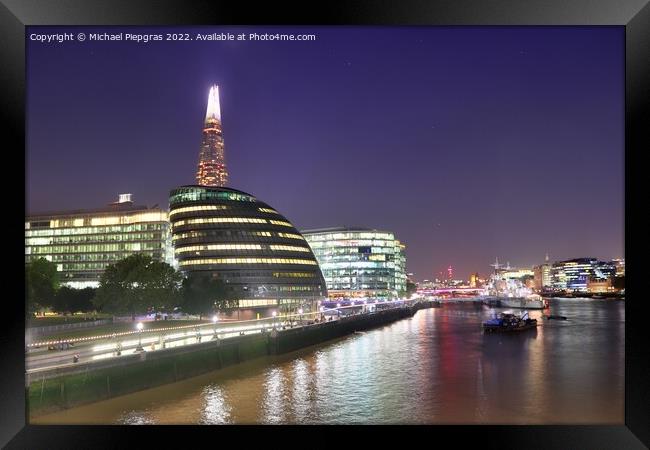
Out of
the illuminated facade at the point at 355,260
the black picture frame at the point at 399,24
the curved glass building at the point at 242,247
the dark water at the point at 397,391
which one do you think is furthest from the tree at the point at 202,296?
the illuminated facade at the point at 355,260

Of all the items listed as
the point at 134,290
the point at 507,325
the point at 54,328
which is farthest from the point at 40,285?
the point at 507,325

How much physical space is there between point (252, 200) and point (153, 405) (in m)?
37.2

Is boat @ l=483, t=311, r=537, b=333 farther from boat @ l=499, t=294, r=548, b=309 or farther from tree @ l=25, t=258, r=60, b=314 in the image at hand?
tree @ l=25, t=258, r=60, b=314

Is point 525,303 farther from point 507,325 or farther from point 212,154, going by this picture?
point 212,154

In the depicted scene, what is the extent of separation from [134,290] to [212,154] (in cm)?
9553

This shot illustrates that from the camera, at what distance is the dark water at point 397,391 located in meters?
11.0

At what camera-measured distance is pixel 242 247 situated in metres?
44.1

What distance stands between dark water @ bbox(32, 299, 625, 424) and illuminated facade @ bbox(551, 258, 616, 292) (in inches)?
2380

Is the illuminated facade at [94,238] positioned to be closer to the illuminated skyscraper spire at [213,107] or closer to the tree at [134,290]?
the tree at [134,290]

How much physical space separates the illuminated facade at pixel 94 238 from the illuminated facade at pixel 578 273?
2237 inches
